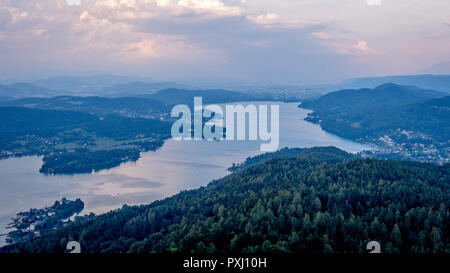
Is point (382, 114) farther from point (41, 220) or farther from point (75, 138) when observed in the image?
point (41, 220)

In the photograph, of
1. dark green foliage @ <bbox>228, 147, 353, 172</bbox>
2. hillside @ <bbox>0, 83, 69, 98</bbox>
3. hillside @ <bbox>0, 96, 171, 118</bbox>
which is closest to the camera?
dark green foliage @ <bbox>228, 147, 353, 172</bbox>

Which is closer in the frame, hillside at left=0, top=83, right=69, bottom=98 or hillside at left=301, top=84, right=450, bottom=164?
hillside at left=301, top=84, right=450, bottom=164

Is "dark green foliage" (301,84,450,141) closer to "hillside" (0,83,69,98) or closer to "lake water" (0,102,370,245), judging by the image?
"lake water" (0,102,370,245)

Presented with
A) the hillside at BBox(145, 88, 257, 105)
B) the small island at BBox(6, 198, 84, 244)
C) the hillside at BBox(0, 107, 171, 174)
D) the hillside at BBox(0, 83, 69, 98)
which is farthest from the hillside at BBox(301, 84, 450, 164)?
the hillside at BBox(0, 83, 69, 98)

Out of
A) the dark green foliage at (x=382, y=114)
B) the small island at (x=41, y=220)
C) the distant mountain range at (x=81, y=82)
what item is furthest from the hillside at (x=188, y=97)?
the small island at (x=41, y=220)
